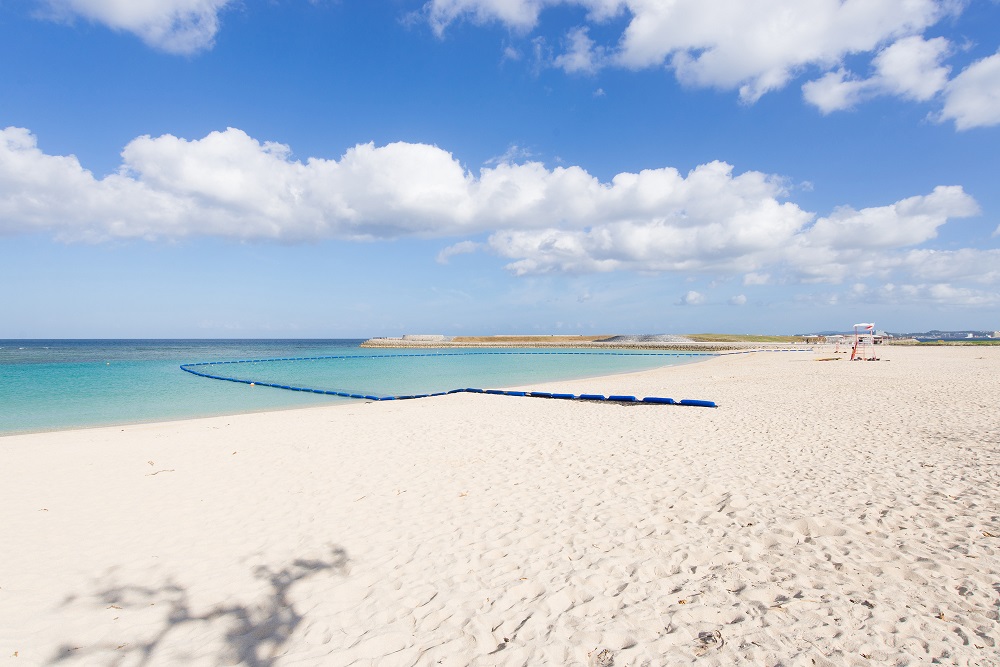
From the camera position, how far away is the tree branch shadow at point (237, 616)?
3.51 metres

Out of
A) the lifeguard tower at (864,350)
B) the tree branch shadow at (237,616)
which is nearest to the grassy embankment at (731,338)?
the lifeguard tower at (864,350)

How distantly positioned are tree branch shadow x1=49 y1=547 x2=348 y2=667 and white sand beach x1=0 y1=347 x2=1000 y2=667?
Result: 18mm

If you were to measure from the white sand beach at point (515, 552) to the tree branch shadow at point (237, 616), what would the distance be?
18 mm

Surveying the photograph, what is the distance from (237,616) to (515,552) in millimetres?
2420

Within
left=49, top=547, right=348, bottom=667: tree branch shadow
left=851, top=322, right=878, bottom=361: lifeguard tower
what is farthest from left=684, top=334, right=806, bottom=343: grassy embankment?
left=49, top=547, right=348, bottom=667: tree branch shadow

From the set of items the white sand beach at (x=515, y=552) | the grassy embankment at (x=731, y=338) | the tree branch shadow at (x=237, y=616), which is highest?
the grassy embankment at (x=731, y=338)

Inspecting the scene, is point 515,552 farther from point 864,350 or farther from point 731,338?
point 731,338

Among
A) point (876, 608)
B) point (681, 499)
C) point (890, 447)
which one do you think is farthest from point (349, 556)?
point (890, 447)

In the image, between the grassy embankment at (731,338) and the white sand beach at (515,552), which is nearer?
the white sand beach at (515,552)

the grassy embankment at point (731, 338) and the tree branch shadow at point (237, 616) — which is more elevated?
the grassy embankment at point (731, 338)

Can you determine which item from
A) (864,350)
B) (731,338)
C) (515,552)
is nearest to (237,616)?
(515,552)

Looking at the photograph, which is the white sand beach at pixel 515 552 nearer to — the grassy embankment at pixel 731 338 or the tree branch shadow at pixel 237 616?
the tree branch shadow at pixel 237 616

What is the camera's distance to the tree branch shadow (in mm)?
3514

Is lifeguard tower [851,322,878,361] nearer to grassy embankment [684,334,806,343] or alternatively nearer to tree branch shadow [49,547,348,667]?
tree branch shadow [49,547,348,667]
